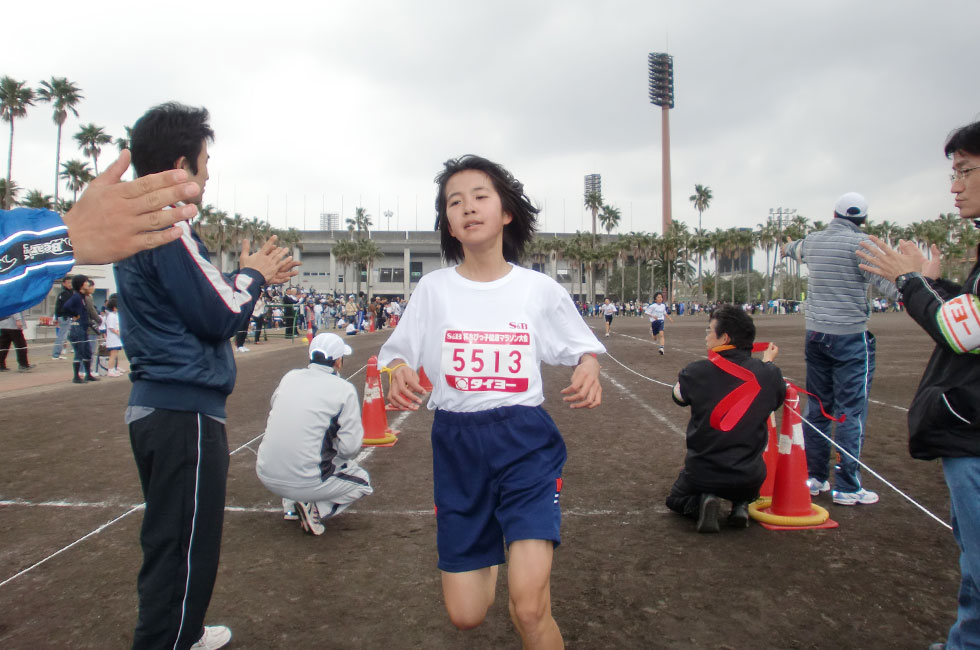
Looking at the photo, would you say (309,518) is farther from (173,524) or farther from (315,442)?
(173,524)

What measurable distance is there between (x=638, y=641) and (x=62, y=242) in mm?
2819

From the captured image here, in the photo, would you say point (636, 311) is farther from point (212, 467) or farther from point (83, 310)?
point (212, 467)

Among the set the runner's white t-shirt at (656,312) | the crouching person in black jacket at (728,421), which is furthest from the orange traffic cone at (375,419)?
the runner's white t-shirt at (656,312)

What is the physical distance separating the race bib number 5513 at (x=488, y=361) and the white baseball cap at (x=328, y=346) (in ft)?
6.83

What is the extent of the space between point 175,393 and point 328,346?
90.1 inches

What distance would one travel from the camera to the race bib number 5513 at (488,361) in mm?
2705

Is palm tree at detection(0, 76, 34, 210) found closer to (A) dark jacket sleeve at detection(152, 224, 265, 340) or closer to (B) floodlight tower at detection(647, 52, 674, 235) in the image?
(A) dark jacket sleeve at detection(152, 224, 265, 340)

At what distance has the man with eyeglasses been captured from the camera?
7.77 feet

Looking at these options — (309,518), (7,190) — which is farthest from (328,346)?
(7,190)

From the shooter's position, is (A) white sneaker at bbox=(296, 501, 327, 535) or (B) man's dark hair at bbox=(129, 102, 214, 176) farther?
(A) white sneaker at bbox=(296, 501, 327, 535)

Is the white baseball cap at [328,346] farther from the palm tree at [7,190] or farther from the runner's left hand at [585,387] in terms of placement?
the palm tree at [7,190]

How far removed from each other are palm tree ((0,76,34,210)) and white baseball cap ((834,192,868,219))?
52191 mm

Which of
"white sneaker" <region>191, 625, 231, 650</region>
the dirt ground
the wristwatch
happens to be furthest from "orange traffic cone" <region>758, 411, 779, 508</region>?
"white sneaker" <region>191, 625, 231, 650</region>

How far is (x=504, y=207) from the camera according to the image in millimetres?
3131
